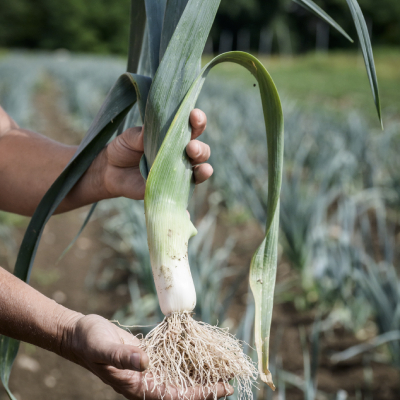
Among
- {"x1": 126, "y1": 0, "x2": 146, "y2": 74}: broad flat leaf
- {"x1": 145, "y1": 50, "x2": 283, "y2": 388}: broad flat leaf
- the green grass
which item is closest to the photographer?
{"x1": 145, "y1": 50, "x2": 283, "y2": 388}: broad flat leaf

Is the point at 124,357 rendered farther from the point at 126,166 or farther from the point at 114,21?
the point at 114,21

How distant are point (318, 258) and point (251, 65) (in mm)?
1239

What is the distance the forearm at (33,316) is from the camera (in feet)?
2.31

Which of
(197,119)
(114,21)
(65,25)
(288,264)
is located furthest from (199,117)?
(114,21)

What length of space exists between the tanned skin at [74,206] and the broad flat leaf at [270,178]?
0.13 ft

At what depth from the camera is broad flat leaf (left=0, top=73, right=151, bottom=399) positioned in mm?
817

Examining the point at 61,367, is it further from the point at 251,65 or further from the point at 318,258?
the point at 251,65

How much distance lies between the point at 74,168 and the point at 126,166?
0.42 ft

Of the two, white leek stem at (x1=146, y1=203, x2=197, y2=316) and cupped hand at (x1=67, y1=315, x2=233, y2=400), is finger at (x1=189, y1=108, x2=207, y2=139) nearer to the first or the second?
white leek stem at (x1=146, y1=203, x2=197, y2=316)

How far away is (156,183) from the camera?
0.69 meters

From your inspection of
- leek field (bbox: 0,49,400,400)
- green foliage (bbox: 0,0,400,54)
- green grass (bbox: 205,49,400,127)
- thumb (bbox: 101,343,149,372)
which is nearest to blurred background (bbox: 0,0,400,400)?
leek field (bbox: 0,49,400,400)

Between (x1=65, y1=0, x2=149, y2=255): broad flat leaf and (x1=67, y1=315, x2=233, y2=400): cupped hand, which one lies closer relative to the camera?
(x1=67, y1=315, x2=233, y2=400): cupped hand

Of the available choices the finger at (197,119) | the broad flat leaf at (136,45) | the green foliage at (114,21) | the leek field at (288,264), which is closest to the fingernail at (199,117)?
the finger at (197,119)

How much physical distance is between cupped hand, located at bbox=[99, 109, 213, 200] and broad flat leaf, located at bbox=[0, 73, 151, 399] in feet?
0.12
